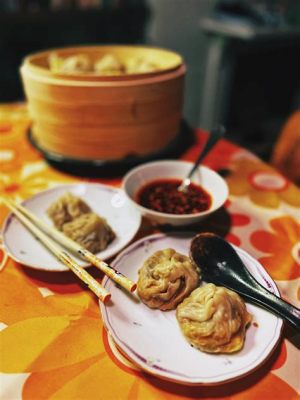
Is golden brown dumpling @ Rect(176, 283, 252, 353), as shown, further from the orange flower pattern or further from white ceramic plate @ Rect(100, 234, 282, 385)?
the orange flower pattern

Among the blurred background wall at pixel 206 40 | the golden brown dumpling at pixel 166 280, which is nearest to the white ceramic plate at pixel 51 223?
the golden brown dumpling at pixel 166 280

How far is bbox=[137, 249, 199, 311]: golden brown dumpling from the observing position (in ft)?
2.97

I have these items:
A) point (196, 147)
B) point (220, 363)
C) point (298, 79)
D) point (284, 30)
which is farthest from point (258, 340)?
point (298, 79)

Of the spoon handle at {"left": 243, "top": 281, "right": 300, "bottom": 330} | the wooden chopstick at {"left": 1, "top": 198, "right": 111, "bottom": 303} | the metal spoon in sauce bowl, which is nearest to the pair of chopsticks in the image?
the wooden chopstick at {"left": 1, "top": 198, "right": 111, "bottom": 303}

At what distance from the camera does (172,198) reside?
1.34 m

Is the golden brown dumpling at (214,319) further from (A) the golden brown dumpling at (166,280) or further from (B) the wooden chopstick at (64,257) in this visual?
(B) the wooden chopstick at (64,257)

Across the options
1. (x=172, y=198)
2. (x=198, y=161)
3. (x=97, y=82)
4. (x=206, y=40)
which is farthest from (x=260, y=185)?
(x=206, y=40)

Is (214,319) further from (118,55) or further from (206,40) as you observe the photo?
(206,40)

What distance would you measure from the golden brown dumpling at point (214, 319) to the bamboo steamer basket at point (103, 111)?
88 centimetres

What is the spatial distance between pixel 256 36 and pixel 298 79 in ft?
5.88

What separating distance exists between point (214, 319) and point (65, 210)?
668 mm

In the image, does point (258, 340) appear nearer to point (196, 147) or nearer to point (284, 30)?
point (196, 147)

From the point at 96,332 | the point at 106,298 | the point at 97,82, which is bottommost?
the point at 96,332

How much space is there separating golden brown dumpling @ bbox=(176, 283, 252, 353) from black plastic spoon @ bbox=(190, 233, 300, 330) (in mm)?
50
